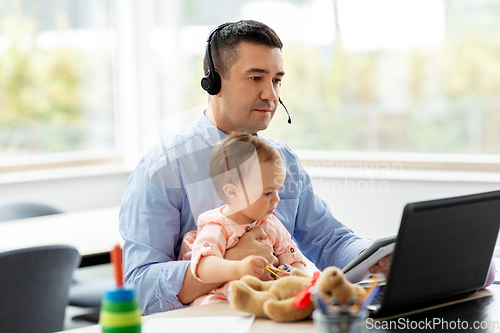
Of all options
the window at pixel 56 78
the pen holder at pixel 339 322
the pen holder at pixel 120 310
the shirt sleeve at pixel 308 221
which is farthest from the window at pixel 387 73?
the pen holder at pixel 120 310

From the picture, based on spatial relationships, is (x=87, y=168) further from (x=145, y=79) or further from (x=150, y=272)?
(x=150, y=272)

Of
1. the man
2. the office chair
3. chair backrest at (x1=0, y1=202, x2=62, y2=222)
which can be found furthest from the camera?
chair backrest at (x1=0, y1=202, x2=62, y2=222)

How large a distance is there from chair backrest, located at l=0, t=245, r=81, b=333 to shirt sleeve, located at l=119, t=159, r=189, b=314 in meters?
0.41

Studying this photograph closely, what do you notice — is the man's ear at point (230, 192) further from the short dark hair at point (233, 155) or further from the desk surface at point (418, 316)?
the desk surface at point (418, 316)

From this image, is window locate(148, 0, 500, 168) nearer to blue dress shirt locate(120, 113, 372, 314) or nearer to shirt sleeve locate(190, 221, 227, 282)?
blue dress shirt locate(120, 113, 372, 314)

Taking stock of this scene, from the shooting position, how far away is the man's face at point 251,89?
4.62 feet

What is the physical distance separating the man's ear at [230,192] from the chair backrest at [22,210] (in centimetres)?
169

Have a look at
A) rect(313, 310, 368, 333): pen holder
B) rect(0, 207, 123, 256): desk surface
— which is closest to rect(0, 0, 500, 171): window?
rect(0, 207, 123, 256): desk surface

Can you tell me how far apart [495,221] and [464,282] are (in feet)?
0.43

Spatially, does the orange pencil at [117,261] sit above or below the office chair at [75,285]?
above

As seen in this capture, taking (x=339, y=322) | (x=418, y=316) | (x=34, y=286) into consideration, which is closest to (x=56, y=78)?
(x=34, y=286)

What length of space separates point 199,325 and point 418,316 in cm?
39

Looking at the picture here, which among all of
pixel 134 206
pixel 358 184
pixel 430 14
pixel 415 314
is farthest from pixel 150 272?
pixel 430 14

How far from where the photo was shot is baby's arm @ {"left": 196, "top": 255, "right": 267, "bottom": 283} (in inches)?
40.9
